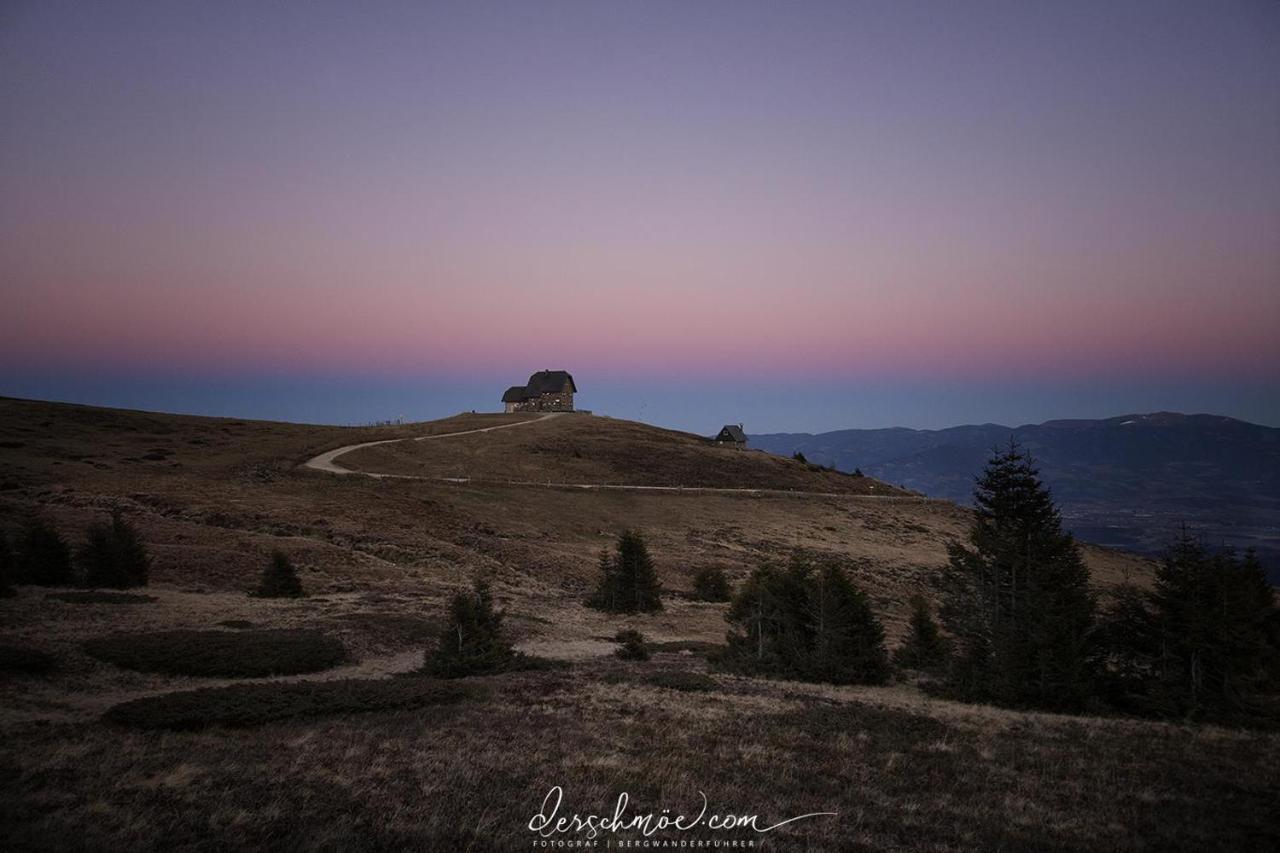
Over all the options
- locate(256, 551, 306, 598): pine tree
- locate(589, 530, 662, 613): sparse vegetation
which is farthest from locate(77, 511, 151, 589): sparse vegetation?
locate(589, 530, 662, 613): sparse vegetation

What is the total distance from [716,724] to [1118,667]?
572 inches

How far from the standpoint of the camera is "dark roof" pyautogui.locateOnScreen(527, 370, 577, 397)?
13625cm

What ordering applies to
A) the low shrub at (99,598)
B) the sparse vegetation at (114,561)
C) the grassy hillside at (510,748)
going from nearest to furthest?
the grassy hillside at (510,748), the low shrub at (99,598), the sparse vegetation at (114,561)

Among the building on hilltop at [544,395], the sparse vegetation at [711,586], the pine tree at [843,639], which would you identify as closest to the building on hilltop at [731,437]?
the building on hilltop at [544,395]

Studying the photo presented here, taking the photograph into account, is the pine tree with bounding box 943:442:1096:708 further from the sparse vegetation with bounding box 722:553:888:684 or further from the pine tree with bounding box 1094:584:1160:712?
the sparse vegetation with bounding box 722:553:888:684

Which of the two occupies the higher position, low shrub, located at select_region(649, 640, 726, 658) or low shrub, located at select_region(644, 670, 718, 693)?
low shrub, located at select_region(644, 670, 718, 693)

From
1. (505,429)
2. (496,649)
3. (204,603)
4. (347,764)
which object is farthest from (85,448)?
(347,764)

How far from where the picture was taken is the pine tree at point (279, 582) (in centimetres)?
3033

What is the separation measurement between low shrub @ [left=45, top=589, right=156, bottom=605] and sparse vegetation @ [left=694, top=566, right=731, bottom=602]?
3104 centimetres

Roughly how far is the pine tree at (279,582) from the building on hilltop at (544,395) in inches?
4110

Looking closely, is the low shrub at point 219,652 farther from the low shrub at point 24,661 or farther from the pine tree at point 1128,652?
the pine tree at point 1128,652

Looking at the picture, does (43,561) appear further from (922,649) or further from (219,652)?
(922,649)

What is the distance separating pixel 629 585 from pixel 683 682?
19.0 metres

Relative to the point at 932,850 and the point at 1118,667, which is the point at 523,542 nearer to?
the point at 1118,667
